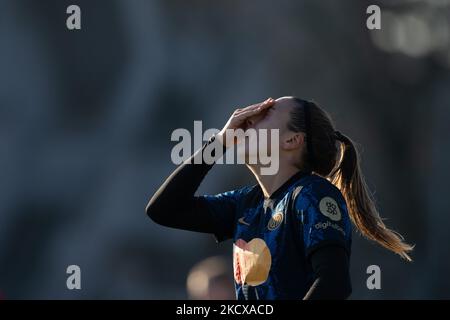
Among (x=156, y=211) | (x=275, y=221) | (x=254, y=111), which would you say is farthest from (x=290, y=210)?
(x=156, y=211)

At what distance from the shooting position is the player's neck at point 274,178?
4.02 metres

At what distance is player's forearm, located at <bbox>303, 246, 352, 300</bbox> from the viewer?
137 inches

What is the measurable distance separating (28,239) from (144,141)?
1398 millimetres

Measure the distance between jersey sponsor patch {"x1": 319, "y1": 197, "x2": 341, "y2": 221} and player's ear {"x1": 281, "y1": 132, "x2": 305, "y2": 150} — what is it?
0.40 m

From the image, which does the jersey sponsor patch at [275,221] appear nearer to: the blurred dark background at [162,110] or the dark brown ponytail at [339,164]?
the dark brown ponytail at [339,164]

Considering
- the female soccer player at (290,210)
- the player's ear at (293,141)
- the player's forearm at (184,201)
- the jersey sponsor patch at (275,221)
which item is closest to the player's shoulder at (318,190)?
the female soccer player at (290,210)

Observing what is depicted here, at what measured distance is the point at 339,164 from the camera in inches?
170

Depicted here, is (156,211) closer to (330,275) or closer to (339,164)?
(339,164)

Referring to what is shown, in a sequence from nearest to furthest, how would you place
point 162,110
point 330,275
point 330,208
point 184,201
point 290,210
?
point 330,275 < point 330,208 < point 290,210 < point 184,201 < point 162,110

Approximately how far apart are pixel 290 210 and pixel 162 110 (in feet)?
19.0

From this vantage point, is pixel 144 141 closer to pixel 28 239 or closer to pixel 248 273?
pixel 28 239

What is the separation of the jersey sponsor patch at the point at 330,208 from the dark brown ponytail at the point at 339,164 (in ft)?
1.36

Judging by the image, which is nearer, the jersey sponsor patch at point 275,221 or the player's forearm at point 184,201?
the jersey sponsor patch at point 275,221
